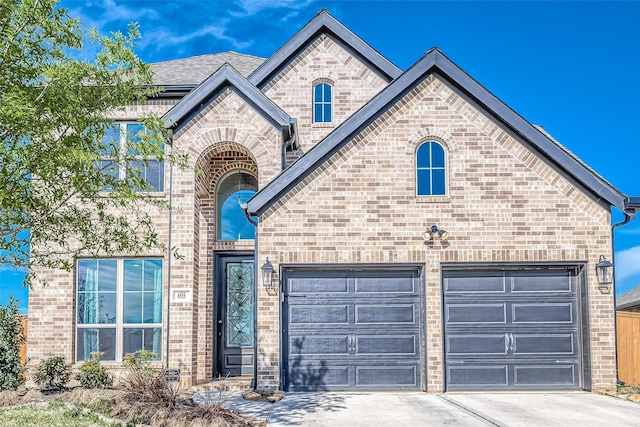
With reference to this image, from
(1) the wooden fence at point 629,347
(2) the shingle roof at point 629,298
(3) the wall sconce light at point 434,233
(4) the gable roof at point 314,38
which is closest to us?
(3) the wall sconce light at point 434,233

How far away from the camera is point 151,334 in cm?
1384

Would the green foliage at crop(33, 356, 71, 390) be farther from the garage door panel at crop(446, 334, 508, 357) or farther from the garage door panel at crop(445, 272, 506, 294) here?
the garage door panel at crop(445, 272, 506, 294)

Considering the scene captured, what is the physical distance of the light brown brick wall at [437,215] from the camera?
12.3 meters

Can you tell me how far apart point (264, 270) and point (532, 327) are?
5213 millimetres

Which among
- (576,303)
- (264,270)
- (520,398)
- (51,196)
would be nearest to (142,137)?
(51,196)

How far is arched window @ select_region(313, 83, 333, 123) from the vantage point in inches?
633

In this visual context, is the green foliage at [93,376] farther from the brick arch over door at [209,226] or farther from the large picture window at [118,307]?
the brick arch over door at [209,226]

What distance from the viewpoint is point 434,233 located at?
12.3m

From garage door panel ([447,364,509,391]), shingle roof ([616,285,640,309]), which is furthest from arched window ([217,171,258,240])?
shingle roof ([616,285,640,309])

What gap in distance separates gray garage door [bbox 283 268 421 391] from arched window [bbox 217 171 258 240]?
2768mm

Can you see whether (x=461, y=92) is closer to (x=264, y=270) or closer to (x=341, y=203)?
(x=341, y=203)

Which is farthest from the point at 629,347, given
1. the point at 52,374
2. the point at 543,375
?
the point at 52,374

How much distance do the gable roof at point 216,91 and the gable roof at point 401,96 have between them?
1322mm

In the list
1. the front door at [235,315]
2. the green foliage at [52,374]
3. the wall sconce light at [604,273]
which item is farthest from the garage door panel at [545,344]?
the green foliage at [52,374]
